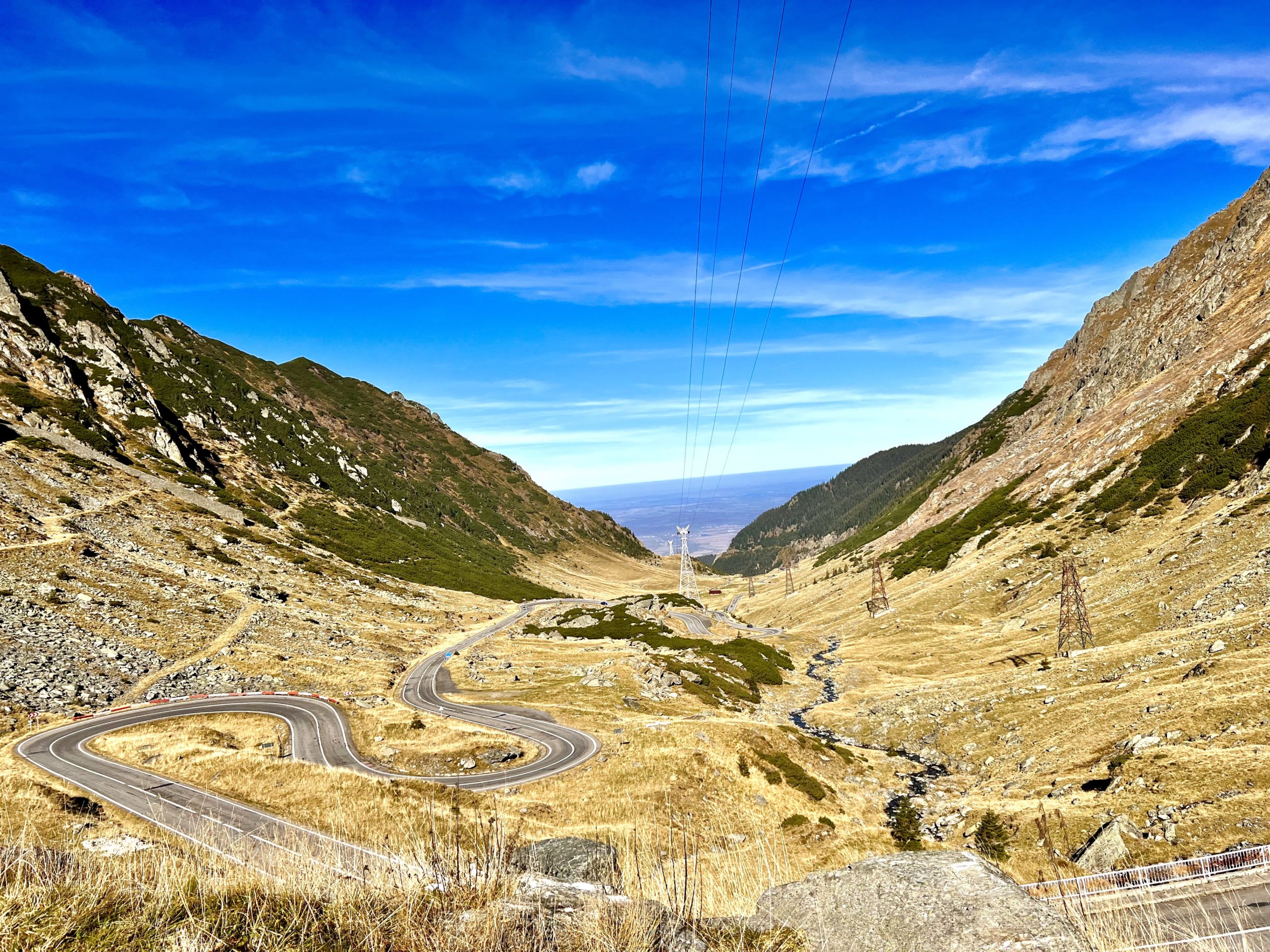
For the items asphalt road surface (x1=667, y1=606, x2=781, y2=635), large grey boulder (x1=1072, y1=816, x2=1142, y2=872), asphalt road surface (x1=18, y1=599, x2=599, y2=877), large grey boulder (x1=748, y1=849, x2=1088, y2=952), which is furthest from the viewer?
asphalt road surface (x1=667, y1=606, x2=781, y2=635)

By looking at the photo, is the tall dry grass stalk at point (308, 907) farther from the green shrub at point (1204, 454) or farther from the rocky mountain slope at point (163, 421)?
the rocky mountain slope at point (163, 421)

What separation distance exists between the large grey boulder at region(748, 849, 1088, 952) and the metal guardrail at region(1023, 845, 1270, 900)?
7727 mm

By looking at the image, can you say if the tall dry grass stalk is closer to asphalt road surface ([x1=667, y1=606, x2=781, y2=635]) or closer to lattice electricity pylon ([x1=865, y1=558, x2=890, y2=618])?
lattice electricity pylon ([x1=865, y1=558, x2=890, y2=618])

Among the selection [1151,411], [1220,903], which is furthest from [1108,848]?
[1151,411]

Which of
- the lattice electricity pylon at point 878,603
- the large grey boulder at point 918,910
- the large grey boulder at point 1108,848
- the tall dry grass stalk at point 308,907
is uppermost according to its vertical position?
the tall dry grass stalk at point 308,907

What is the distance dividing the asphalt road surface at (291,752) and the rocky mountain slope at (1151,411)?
306 feet

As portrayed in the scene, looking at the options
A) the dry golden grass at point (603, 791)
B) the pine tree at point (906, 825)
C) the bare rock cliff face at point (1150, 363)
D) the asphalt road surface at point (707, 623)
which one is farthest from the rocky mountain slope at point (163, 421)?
the bare rock cliff face at point (1150, 363)

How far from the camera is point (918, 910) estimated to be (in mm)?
10508

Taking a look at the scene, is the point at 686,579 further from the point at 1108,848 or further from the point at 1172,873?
the point at 1172,873

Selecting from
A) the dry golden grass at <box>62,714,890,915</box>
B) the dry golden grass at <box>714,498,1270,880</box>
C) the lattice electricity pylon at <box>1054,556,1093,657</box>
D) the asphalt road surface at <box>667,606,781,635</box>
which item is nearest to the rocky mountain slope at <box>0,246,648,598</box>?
the asphalt road surface at <box>667,606,781,635</box>

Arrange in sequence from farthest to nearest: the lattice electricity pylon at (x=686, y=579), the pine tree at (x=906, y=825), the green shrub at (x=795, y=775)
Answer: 1. the lattice electricity pylon at (x=686, y=579)
2. the green shrub at (x=795, y=775)
3. the pine tree at (x=906, y=825)

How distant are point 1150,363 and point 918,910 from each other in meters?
180

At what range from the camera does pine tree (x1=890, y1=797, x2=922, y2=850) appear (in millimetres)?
39906

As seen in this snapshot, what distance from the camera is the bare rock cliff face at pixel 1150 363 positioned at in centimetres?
11581
